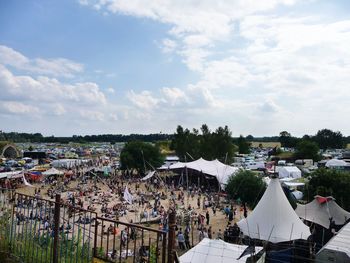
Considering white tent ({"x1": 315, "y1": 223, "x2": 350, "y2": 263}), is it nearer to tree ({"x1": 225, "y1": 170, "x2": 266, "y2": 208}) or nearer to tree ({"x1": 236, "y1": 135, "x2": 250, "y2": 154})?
tree ({"x1": 225, "y1": 170, "x2": 266, "y2": 208})

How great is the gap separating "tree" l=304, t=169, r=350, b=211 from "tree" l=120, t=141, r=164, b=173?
31.9 m

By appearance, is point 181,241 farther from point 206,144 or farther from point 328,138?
point 328,138

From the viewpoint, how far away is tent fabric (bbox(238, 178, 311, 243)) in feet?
41.1

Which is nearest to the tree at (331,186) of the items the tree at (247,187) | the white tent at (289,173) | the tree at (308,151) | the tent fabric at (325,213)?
the tree at (247,187)

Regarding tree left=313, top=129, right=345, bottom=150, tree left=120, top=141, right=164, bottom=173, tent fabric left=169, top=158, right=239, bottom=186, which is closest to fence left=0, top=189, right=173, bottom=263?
tent fabric left=169, top=158, right=239, bottom=186

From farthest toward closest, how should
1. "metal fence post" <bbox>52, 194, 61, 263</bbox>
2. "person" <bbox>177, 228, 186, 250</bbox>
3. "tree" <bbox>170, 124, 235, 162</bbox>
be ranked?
"tree" <bbox>170, 124, 235, 162</bbox> < "person" <bbox>177, 228, 186, 250</bbox> < "metal fence post" <bbox>52, 194, 61, 263</bbox>

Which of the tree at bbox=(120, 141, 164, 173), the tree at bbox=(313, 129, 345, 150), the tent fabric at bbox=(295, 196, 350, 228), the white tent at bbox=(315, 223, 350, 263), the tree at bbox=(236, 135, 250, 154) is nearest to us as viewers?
the white tent at bbox=(315, 223, 350, 263)

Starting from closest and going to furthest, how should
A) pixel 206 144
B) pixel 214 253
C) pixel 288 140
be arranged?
1. pixel 214 253
2. pixel 206 144
3. pixel 288 140

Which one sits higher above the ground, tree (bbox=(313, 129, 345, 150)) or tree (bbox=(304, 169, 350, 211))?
tree (bbox=(313, 129, 345, 150))

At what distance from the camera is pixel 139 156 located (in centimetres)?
5356

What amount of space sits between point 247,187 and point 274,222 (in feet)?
51.3

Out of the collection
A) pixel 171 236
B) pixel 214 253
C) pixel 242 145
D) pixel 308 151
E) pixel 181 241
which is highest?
pixel 242 145

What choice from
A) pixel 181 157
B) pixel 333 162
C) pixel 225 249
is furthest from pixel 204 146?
pixel 225 249

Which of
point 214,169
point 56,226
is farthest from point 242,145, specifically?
point 56,226
